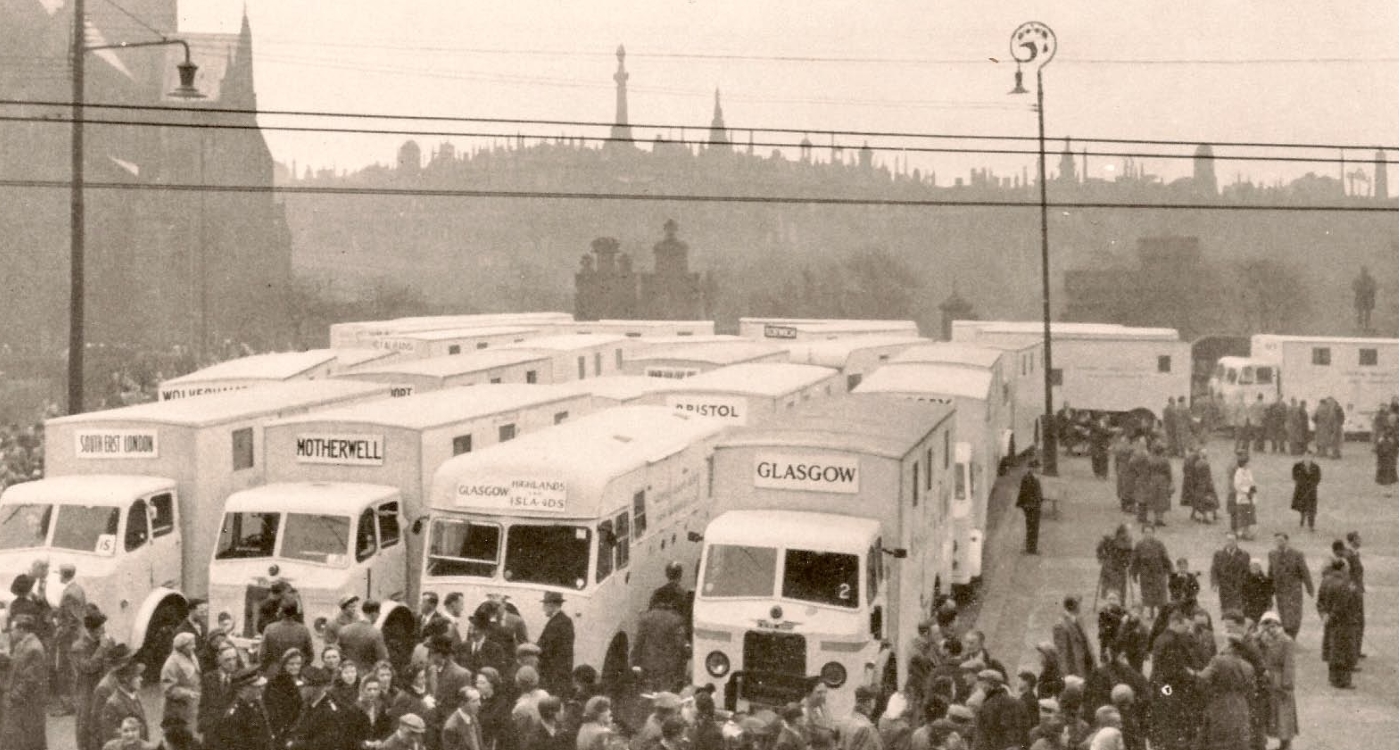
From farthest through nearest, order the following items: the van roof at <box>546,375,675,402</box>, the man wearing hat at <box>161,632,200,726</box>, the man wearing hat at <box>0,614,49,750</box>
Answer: the van roof at <box>546,375,675,402</box> → the man wearing hat at <box>161,632,200,726</box> → the man wearing hat at <box>0,614,49,750</box>

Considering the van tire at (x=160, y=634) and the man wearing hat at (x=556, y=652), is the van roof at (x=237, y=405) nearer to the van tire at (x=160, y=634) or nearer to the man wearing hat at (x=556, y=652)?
the van tire at (x=160, y=634)

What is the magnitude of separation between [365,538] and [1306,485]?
17.8 metres

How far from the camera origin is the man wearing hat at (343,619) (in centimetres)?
1213

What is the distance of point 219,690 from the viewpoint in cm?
1077

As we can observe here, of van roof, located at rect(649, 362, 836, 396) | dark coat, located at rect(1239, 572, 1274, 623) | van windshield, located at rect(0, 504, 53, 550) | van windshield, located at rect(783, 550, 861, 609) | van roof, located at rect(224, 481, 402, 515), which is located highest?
van roof, located at rect(649, 362, 836, 396)

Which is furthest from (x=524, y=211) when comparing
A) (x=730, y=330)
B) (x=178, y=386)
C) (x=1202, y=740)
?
(x=1202, y=740)

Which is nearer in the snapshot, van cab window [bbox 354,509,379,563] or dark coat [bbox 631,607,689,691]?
dark coat [bbox 631,607,689,691]

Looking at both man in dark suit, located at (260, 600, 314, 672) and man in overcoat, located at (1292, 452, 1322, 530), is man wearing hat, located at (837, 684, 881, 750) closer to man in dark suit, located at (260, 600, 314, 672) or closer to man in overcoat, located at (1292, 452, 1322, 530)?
Answer: man in dark suit, located at (260, 600, 314, 672)

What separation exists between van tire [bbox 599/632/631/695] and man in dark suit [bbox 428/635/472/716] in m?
3.09

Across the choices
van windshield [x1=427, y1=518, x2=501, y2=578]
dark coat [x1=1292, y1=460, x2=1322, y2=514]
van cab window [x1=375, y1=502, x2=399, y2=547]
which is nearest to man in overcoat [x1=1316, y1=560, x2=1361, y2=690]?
van windshield [x1=427, y1=518, x2=501, y2=578]

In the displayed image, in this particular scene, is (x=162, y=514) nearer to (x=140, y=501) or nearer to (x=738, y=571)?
(x=140, y=501)

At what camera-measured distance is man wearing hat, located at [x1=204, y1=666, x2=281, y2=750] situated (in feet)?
31.9

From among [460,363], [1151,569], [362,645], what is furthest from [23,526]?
[1151,569]

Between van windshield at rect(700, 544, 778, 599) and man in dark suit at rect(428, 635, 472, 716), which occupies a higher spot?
van windshield at rect(700, 544, 778, 599)
